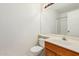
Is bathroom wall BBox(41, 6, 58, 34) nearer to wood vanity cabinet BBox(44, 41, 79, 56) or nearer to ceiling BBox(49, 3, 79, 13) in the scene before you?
ceiling BBox(49, 3, 79, 13)

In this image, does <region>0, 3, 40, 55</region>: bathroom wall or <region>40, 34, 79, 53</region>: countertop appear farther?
<region>0, 3, 40, 55</region>: bathroom wall

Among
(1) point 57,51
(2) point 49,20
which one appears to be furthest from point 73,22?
(2) point 49,20

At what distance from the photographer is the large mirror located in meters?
2.24

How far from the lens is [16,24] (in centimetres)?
312

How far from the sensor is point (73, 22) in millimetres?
2268

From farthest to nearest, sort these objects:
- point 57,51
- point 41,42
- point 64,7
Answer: point 41,42 < point 64,7 < point 57,51

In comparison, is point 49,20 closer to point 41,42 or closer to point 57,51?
point 41,42

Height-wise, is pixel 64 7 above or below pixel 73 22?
above

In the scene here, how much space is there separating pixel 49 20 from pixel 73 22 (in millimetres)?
1024

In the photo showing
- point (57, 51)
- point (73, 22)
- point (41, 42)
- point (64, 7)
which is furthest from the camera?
point (41, 42)

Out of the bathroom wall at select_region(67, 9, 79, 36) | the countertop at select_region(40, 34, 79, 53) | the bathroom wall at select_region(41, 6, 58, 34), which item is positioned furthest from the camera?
the bathroom wall at select_region(41, 6, 58, 34)

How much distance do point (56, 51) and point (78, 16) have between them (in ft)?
2.84

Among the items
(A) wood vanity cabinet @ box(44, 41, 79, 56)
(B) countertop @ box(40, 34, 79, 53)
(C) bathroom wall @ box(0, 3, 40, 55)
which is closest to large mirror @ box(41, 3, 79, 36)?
(B) countertop @ box(40, 34, 79, 53)

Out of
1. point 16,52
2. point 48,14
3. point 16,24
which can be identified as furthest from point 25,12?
point 16,52
